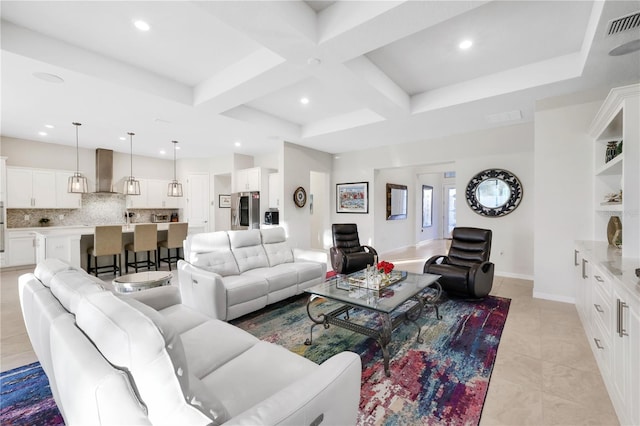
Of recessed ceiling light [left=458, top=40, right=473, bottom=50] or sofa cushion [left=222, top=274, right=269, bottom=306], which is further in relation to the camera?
sofa cushion [left=222, top=274, right=269, bottom=306]

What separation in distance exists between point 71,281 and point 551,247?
194 inches

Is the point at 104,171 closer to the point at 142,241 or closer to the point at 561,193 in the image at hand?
the point at 142,241

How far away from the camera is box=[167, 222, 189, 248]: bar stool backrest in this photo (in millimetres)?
5531

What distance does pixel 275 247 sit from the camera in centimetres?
408

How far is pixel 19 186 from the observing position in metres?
5.61

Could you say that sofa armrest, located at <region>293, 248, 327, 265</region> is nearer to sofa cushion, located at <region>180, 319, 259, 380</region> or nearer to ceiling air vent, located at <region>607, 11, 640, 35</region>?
sofa cushion, located at <region>180, 319, 259, 380</region>

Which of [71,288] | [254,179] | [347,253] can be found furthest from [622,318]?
[254,179]

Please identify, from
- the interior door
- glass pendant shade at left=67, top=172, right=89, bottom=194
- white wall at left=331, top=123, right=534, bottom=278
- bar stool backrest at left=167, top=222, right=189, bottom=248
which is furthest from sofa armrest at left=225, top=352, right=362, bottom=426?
the interior door

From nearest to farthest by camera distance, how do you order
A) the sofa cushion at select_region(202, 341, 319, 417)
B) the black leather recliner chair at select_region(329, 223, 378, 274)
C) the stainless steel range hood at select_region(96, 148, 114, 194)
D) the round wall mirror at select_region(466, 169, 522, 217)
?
the sofa cushion at select_region(202, 341, 319, 417), the black leather recliner chair at select_region(329, 223, 378, 274), the round wall mirror at select_region(466, 169, 522, 217), the stainless steel range hood at select_region(96, 148, 114, 194)

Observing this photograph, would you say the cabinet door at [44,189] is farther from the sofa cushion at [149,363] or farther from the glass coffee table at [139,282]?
the sofa cushion at [149,363]

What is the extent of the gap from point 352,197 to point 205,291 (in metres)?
4.81

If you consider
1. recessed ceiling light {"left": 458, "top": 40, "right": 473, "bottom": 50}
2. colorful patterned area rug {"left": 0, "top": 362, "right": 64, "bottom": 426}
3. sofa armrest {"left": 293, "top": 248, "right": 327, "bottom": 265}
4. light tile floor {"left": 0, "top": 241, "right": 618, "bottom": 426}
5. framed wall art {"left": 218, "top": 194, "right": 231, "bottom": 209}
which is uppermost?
recessed ceiling light {"left": 458, "top": 40, "right": 473, "bottom": 50}

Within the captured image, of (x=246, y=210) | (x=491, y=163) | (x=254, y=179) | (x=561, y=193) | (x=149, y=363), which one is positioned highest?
(x=491, y=163)

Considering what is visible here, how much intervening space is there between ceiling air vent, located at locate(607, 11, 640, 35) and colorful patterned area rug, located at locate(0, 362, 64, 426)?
474cm
